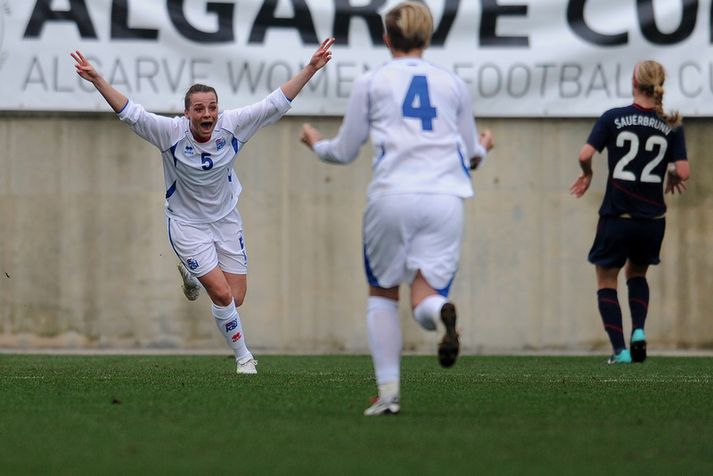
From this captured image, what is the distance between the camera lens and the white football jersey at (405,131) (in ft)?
17.8

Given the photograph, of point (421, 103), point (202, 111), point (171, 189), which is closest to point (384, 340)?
point (421, 103)

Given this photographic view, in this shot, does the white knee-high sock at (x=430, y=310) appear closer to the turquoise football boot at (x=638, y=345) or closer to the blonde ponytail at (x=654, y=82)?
the turquoise football boot at (x=638, y=345)

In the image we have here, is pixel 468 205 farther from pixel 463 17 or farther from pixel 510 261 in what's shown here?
pixel 463 17

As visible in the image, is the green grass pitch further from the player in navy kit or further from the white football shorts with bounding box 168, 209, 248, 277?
the player in navy kit

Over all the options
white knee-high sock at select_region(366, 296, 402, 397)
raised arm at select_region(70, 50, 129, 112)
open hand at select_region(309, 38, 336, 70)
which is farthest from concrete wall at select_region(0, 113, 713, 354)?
white knee-high sock at select_region(366, 296, 402, 397)

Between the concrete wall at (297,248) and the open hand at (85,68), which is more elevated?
the open hand at (85,68)

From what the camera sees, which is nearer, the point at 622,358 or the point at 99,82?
the point at 99,82

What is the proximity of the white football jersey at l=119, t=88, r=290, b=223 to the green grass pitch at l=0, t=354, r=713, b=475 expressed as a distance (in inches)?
39.7

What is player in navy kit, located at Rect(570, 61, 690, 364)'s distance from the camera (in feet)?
31.0

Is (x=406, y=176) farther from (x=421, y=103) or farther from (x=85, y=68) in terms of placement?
(x=85, y=68)

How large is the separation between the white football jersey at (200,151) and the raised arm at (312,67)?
108 mm

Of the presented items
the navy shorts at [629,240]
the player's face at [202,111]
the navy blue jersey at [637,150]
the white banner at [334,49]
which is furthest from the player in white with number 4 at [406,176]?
the white banner at [334,49]

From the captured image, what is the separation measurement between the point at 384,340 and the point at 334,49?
26.4 ft

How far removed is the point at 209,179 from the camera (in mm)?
8383
